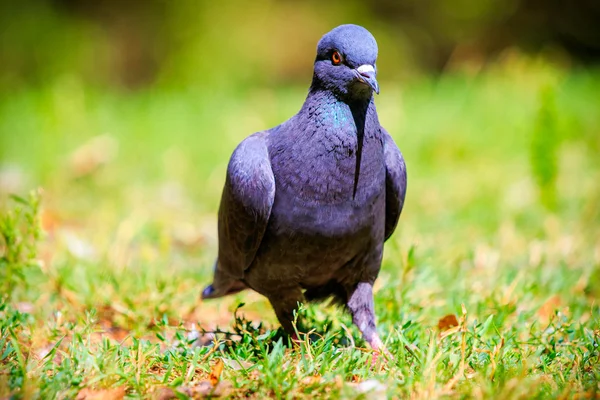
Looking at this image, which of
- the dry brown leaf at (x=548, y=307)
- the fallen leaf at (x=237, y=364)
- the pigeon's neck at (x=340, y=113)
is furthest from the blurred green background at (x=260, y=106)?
the pigeon's neck at (x=340, y=113)

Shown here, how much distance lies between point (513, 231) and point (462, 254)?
537mm

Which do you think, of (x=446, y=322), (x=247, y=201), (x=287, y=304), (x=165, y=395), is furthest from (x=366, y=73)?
(x=165, y=395)

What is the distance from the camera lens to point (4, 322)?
2695 mm

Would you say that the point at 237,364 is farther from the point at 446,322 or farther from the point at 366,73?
the point at 366,73

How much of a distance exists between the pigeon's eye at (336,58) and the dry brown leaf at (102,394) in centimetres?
142

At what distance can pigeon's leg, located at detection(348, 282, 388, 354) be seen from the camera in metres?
2.79

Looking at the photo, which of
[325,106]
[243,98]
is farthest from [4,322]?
[243,98]

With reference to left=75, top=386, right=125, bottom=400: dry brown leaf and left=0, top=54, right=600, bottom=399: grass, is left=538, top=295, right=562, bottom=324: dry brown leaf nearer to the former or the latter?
left=0, top=54, right=600, bottom=399: grass

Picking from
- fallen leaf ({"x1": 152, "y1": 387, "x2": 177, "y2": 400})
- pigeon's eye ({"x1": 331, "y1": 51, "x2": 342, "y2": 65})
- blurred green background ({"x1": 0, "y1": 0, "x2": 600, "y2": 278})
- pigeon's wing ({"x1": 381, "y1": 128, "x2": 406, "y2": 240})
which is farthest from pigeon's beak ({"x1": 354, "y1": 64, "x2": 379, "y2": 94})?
blurred green background ({"x1": 0, "y1": 0, "x2": 600, "y2": 278})

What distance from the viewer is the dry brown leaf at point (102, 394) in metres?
2.14

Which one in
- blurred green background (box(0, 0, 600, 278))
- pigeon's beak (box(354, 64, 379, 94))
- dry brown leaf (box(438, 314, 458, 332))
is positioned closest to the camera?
pigeon's beak (box(354, 64, 379, 94))

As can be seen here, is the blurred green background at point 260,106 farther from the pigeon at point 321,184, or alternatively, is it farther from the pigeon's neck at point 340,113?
the pigeon's neck at point 340,113

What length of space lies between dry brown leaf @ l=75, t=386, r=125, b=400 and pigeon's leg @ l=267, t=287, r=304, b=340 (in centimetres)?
79

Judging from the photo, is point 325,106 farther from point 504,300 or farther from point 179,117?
point 179,117
